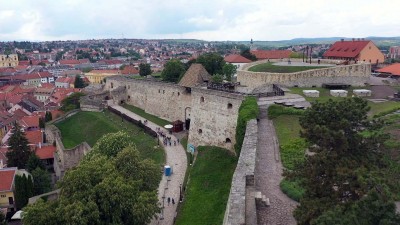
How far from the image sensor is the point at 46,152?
40.9m

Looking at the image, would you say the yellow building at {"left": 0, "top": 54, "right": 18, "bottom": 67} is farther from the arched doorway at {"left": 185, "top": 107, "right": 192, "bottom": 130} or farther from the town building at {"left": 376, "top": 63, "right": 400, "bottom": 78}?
the town building at {"left": 376, "top": 63, "right": 400, "bottom": 78}

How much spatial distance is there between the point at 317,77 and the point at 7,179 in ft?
94.0

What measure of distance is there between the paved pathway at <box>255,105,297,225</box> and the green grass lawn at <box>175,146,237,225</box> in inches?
149

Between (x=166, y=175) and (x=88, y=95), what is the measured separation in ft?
101

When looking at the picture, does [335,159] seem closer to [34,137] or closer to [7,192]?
[7,192]

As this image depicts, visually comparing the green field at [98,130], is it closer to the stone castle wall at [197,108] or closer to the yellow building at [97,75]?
the stone castle wall at [197,108]

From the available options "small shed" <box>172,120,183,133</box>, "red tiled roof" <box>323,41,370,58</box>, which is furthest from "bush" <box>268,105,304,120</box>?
"red tiled roof" <box>323,41,370,58</box>

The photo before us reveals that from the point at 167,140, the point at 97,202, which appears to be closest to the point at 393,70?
the point at 167,140

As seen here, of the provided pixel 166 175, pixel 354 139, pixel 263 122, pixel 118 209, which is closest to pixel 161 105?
pixel 166 175

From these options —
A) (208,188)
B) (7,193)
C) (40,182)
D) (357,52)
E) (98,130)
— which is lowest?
(7,193)

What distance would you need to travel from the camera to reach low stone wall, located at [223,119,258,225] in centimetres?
1103

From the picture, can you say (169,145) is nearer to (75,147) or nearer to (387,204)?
(75,147)

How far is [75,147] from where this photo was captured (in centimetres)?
3756

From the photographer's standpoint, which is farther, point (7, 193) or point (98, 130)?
point (98, 130)
